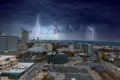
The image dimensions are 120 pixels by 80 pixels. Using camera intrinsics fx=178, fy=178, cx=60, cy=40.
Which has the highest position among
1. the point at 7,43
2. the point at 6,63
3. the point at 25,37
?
the point at 25,37

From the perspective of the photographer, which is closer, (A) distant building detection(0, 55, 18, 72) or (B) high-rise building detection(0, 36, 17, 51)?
(A) distant building detection(0, 55, 18, 72)

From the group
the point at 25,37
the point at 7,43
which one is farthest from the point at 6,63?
the point at 25,37

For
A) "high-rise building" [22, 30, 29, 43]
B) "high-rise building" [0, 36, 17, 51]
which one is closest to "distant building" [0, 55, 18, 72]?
"high-rise building" [0, 36, 17, 51]

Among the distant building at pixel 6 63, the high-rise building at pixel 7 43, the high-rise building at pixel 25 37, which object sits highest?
the high-rise building at pixel 25 37

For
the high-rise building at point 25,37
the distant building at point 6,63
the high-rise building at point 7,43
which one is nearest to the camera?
the distant building at point 6,63

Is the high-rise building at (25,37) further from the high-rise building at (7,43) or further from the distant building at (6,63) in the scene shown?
the distant building at (6,63)

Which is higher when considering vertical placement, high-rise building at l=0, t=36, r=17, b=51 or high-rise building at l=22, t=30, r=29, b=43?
high-rise building at l=22, t=30, r=29, b=43

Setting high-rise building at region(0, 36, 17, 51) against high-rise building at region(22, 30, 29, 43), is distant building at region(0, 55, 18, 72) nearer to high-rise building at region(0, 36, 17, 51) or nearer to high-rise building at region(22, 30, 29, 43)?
high-rise building at region(0, 36, 17, 51)

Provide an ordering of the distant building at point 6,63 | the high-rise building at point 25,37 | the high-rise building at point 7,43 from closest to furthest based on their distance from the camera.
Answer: the distant building at point 6,63 → the high-rise building at point 7,43 → the high-rise building at point 25,37

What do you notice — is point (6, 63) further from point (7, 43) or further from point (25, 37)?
point (25, 37)

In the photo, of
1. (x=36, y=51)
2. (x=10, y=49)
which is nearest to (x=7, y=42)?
(x=10, y=49)

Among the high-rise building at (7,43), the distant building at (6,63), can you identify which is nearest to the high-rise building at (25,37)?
the high-rise building at (7,43)
